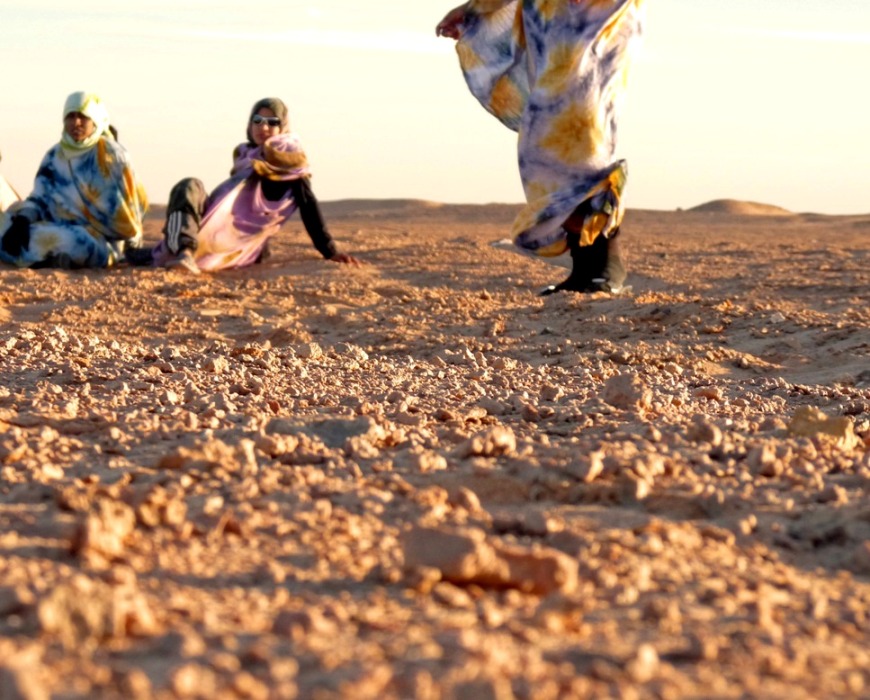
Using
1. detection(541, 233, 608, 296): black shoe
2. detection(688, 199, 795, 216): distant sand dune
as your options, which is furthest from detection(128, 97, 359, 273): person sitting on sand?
detection(688, 199, 795, 216): distant sand dune

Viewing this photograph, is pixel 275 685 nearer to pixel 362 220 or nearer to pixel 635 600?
pixel 635 600

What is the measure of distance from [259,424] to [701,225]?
19.1 metres

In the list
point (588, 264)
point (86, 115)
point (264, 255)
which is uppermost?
point (86, 115)

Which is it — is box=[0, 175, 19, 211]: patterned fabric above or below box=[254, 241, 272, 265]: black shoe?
above

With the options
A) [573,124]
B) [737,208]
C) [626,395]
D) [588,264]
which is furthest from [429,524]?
[737,208]

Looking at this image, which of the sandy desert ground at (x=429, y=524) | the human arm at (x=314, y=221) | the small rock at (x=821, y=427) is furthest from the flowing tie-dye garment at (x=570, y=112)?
the small rock at (x=821, y=427)

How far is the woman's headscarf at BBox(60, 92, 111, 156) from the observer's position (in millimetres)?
9422

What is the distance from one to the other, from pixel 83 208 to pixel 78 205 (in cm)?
5

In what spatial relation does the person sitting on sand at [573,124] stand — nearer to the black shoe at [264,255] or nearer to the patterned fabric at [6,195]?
the black shoe at [264,255]

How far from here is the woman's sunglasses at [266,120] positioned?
30.8 feet

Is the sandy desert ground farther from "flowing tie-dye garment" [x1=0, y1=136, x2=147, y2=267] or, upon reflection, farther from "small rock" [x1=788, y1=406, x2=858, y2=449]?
"flowing tie-dye garment" [x1=0, y1=136, x2=147, y2=267]

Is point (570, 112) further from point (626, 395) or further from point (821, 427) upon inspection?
point (821, 427)

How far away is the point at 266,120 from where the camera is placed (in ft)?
30.9

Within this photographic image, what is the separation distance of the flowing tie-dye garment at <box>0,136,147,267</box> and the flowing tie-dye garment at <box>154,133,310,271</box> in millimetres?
379
